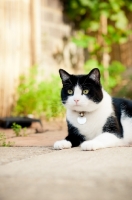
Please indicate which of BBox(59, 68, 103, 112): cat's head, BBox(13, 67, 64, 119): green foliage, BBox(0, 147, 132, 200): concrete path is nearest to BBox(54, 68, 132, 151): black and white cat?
BBox(59, 68, 103, 112): cat's head

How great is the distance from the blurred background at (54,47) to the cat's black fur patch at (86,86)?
1736 mm

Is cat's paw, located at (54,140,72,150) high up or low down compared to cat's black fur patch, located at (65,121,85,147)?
down

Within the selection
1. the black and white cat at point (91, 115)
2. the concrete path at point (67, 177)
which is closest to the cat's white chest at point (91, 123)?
the black and white cat at point (91, 115)

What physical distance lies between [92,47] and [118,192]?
21.6 feet

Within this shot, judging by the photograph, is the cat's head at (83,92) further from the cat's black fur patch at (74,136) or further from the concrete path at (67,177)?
the concrete path at (67,177)

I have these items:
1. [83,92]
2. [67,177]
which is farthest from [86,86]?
[67,177]

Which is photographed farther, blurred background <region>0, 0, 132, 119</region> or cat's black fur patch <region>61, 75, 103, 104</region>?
blurred background <region>0, 0, 132, 119</region>

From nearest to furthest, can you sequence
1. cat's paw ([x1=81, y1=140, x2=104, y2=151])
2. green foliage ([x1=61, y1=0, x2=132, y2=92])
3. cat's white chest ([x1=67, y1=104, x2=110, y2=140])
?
1. cat's paw ([x1=81, y1=140, x2=104, y2=151])
2. cat's white chest ([x1=67, y1=104, x2=110, y2=140])
3. green foliage ([x1=61, y1=0, x2=132, y2=92])

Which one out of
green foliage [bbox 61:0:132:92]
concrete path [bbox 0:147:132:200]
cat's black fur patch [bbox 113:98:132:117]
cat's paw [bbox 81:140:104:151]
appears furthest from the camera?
green foliage [bbox 61:0:132:92]

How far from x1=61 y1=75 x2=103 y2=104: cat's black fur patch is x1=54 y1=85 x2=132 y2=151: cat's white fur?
32mm

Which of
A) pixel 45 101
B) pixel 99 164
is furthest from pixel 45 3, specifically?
pixel 99 164

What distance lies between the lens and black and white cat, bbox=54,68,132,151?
117 inches

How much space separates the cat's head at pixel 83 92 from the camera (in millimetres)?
2973

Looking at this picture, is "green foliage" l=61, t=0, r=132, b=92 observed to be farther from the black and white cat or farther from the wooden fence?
the black and white cat
